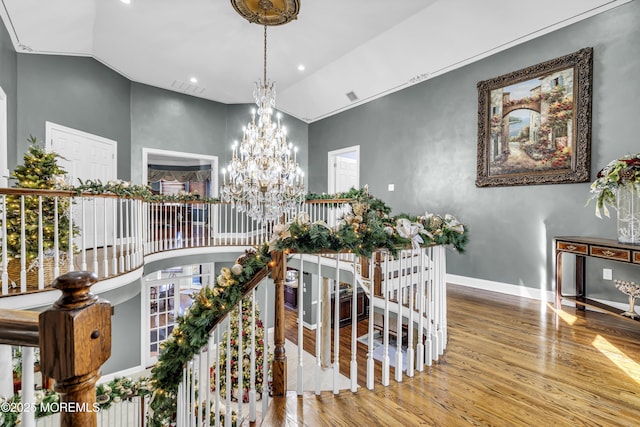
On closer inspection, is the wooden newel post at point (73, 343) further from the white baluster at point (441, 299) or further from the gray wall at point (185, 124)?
the gray wall at point (185, 124)

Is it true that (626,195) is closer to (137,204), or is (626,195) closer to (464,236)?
(464,236)

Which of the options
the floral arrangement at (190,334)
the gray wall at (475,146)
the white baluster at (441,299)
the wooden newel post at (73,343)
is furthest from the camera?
the gray wall at (475,146)

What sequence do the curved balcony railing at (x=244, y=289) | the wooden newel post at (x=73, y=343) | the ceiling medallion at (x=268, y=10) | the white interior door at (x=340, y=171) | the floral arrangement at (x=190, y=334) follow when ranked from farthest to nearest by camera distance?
1. the white interior door at (x=340, y=171)
2. the ceiling medallion at (x=268, y=10)
3. the curved balcony railing at (x=244, y=289)
4. the floral arrangement at (x=190, y=334)
5. the wooden newel post at (x=73, y=343)

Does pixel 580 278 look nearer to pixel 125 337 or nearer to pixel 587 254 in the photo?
pixel 587 254

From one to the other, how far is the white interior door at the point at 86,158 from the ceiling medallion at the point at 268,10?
3.67 meters

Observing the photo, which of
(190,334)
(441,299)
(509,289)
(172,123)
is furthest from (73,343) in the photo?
(172,123)

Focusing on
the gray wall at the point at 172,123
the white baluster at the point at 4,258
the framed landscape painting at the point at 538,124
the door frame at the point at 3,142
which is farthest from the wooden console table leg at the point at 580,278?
the gray wall at the point at 172,123

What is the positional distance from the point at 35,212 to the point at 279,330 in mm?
3290

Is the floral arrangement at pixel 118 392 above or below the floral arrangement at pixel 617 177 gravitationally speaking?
below

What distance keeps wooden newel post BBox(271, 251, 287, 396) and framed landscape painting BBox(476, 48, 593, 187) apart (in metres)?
4.10

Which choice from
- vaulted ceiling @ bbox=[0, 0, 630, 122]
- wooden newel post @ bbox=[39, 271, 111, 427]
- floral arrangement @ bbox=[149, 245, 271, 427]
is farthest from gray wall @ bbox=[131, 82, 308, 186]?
wooden newel post @ bbox=[39, 271, 111, 427]

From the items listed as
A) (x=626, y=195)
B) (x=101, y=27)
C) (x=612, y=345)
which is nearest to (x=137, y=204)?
(x=101, y=27)

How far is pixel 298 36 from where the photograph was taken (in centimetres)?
515

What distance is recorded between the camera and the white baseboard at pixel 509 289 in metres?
3.99
